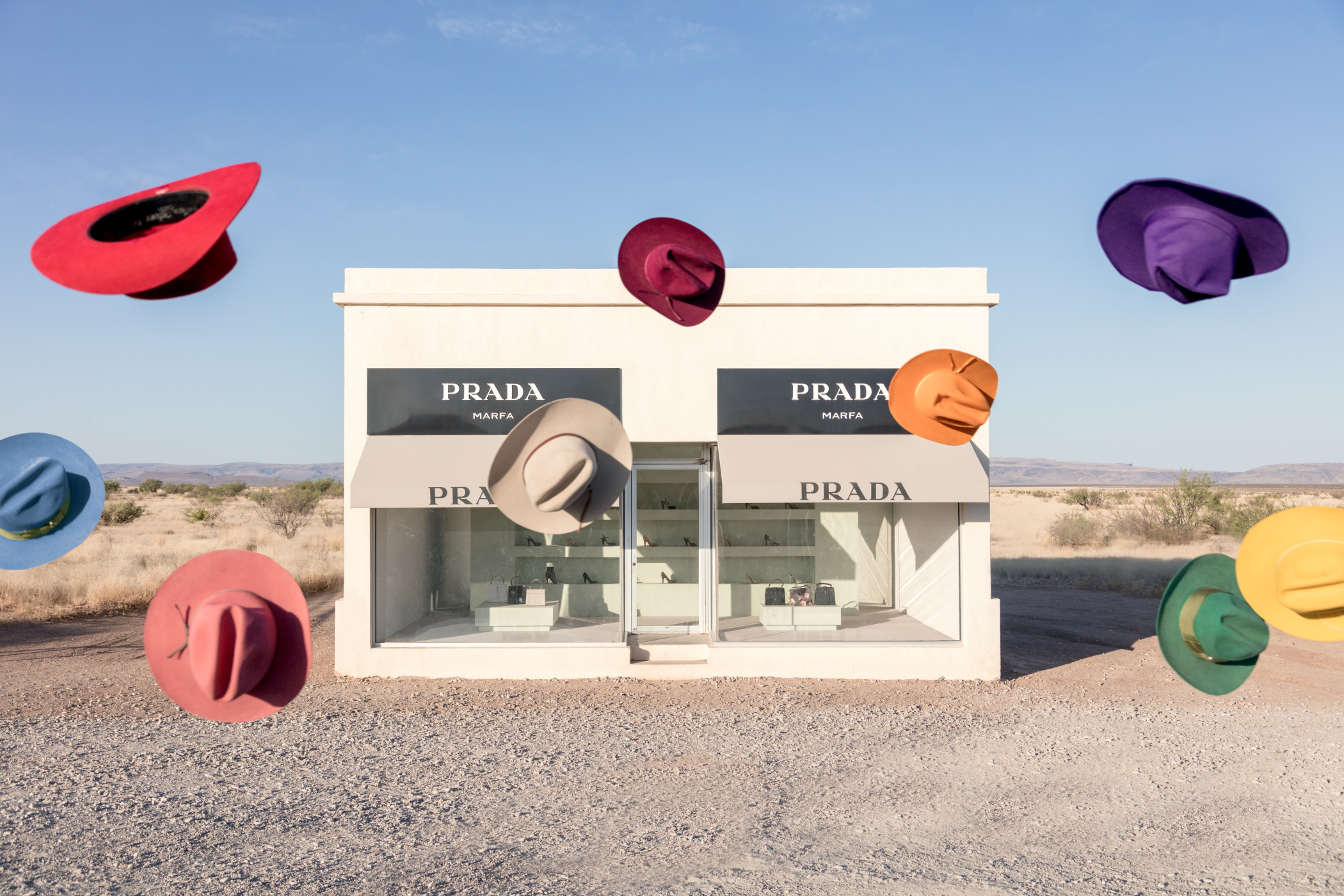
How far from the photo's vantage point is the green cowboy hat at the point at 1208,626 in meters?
2.47

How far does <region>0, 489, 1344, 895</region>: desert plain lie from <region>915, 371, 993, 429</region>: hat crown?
3724 millimetres

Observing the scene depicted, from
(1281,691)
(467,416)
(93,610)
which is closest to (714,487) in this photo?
(467,416)

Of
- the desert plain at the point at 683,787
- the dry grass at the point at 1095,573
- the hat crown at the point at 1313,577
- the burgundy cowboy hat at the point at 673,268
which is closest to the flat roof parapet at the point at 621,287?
the desert plain at the point at 683,787

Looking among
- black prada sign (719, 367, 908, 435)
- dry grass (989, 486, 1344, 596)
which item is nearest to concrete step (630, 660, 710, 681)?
black prada sign (719, 367, 908, 435)

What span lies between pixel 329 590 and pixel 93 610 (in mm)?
4874

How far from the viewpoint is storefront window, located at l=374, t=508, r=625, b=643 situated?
1178cm

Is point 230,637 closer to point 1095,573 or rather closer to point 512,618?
point 512,618

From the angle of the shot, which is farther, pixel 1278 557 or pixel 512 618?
pixel 512 618

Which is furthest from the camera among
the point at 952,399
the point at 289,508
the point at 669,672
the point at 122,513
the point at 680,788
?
the point at 289,508

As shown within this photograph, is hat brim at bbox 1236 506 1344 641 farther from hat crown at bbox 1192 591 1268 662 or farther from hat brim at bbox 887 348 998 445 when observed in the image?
hat brim at bbox 887 348 998 445

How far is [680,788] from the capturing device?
755 cm

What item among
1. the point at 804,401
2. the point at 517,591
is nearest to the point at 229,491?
the point at 517,591

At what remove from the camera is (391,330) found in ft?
37.9

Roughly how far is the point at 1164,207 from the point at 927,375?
98cm
